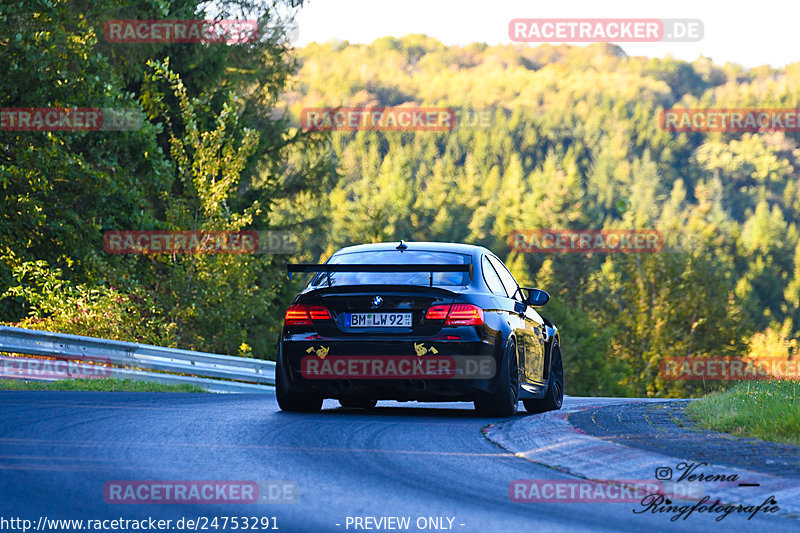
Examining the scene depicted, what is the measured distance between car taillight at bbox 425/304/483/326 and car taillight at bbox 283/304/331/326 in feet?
→ 3.06

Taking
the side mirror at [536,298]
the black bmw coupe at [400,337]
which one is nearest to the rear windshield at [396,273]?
the black bmw coupe at [400,337]

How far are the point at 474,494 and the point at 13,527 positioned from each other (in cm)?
225

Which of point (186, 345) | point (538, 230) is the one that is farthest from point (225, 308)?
point (538, 230)

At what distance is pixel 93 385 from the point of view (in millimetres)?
14484

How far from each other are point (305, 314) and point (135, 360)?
8.54m

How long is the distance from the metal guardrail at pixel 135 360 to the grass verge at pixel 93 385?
2.06ft

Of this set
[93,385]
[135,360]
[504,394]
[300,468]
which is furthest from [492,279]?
[135,360]

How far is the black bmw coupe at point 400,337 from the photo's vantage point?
9.33m

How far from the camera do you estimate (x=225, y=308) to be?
24625 millimetres

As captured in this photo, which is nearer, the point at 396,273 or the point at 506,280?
the point at 396,273

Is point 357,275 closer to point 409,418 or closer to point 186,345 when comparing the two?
point 409,418

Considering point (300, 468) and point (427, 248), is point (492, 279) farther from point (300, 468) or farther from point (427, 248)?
point (300, 468)

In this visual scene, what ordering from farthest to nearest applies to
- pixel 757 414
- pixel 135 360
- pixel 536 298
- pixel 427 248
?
pixel 135 360
pixel 536 298
pixel 427 248
pixel 757 414

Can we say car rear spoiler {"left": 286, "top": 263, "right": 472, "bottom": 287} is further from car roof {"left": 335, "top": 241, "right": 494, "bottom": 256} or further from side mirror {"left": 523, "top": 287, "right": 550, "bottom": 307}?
side mirror {"left": 523, "top": 287, "right": 550, "bottom": 307}
